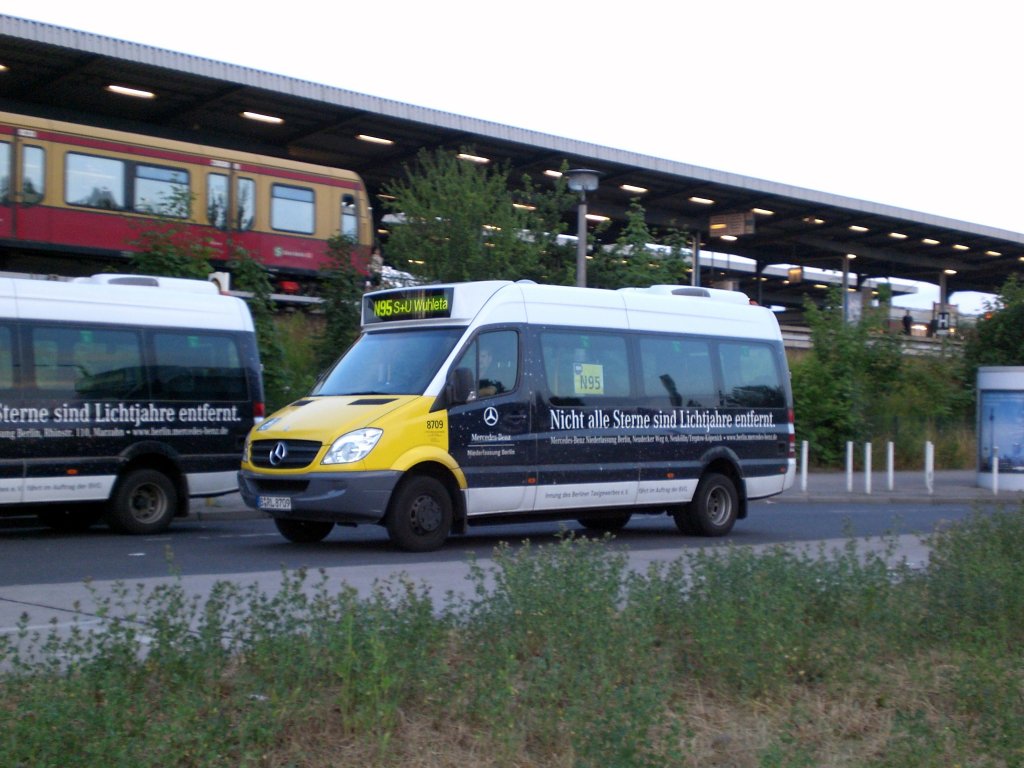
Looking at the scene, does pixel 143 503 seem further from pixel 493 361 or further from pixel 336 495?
pixel 493 361

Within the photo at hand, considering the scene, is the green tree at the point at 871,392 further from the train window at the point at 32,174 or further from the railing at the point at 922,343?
the train window at the point at 32,174

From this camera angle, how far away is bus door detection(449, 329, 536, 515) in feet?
41.6

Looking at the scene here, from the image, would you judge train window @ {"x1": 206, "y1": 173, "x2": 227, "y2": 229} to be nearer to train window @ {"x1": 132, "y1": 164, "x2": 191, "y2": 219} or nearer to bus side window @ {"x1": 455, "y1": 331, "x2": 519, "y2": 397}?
train window @ {"x1": 132, "y1": 164, "x2": 191, "y2": 219}

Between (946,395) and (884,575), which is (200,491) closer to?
(884,575)

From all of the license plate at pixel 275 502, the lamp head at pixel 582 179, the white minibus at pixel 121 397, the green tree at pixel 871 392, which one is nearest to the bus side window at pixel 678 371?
the license plate at pixel 275 502

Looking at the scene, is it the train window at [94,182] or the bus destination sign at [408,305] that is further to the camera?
the train window at [94,182]

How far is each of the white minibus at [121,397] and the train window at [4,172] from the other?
28.3ft

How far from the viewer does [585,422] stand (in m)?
13.8

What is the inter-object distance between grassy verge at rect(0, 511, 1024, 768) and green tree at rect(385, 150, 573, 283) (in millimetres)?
14984

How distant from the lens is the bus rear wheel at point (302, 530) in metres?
13.4

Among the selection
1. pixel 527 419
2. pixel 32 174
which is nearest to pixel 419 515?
pixel 527 419

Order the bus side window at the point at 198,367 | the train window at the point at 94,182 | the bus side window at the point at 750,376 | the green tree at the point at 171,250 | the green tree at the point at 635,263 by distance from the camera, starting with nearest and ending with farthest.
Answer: the bus side window at the point at 198,367
the bus side window at the point at 750,376
the green tree at the point at 171,250
the train window at the point at 94,182
the green tree at the point at 635,263

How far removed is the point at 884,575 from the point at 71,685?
505 centimetres

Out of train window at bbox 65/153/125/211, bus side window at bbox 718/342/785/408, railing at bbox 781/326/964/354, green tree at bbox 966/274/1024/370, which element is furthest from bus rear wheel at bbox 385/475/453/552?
green tree at bbox 966/274/1024/370
